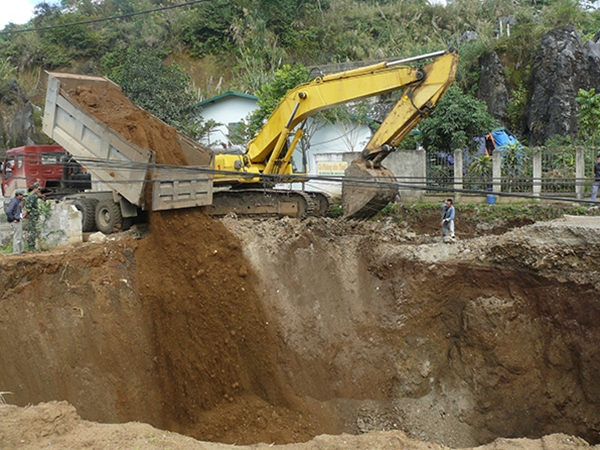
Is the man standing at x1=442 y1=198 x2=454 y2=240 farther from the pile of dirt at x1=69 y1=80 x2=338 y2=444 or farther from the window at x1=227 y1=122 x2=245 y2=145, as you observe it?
the window at x1=227 y1=122 x2=245 y2=145

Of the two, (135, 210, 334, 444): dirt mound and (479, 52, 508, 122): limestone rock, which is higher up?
(479, 52, 508, 122): limestone rock

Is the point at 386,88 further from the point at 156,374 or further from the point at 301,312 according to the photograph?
the point at 156,374

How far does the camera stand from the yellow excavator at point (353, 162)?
1036 centimetres

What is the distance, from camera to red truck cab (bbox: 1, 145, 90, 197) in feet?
44.3

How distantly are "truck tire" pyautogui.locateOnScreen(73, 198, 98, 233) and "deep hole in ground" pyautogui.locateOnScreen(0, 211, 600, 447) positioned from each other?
2.40 meters

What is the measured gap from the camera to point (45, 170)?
14.0 meters

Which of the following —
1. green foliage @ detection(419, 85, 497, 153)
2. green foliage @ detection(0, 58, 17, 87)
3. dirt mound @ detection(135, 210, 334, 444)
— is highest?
green foliage @ detection(0, 58, 17, 87)

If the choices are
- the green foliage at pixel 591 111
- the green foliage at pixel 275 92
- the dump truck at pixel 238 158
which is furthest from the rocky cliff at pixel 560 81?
the dump truck at pixel 238 158

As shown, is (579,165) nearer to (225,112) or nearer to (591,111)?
(591,111)

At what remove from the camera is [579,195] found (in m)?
15.4

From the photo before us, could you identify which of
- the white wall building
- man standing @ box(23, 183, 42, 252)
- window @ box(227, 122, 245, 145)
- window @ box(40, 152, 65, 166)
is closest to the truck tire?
man standing @ box(23, 183, 42, 252)

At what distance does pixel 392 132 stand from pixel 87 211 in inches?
259

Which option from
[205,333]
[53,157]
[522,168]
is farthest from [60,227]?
[522,168]

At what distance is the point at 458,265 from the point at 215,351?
14.2 feet
